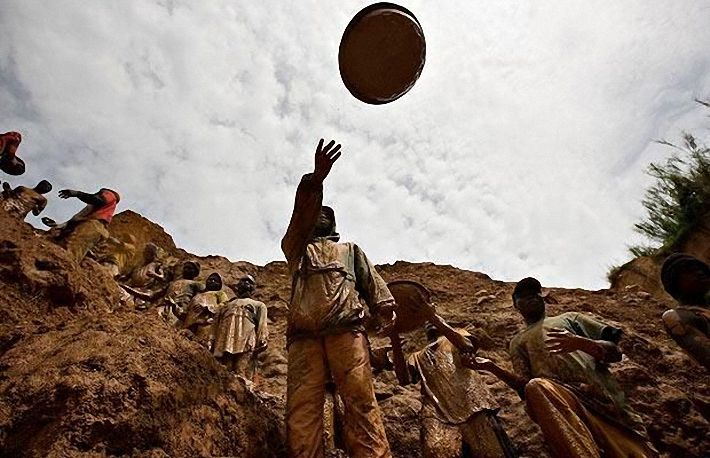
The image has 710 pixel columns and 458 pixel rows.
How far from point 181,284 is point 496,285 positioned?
746 cm

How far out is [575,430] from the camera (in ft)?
11.0

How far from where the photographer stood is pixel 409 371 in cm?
548

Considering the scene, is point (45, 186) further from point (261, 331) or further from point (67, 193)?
point (261, 331)

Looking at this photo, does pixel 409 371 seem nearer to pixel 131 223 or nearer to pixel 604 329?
pixel 604 329

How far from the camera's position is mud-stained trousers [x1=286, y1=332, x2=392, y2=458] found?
10.2 feet

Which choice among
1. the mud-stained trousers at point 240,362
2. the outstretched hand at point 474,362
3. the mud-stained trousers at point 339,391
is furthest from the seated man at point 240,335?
the mud-stained trousers at point 339,391

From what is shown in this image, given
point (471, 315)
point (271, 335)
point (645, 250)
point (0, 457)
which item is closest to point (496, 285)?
point (471, 315)

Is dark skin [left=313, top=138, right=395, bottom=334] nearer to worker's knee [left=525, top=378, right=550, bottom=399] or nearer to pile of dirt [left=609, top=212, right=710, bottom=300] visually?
worker's knee [left=525, top=378, right=550, bottom=399]

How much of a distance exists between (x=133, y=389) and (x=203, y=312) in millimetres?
5596

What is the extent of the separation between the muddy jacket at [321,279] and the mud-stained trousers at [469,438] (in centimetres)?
166

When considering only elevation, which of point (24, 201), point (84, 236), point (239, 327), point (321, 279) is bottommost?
point (321, 279)

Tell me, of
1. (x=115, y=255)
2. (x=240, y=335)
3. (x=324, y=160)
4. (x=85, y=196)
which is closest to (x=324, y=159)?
(x=324, y=160)

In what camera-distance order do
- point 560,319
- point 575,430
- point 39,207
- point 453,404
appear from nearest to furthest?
point 575,430
point 560,319
point 453,404
point 39,207

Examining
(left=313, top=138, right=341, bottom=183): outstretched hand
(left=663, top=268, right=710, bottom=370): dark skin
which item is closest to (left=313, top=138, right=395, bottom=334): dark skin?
(left=313, top=138, right=341, bottom=183): outstretched hand
